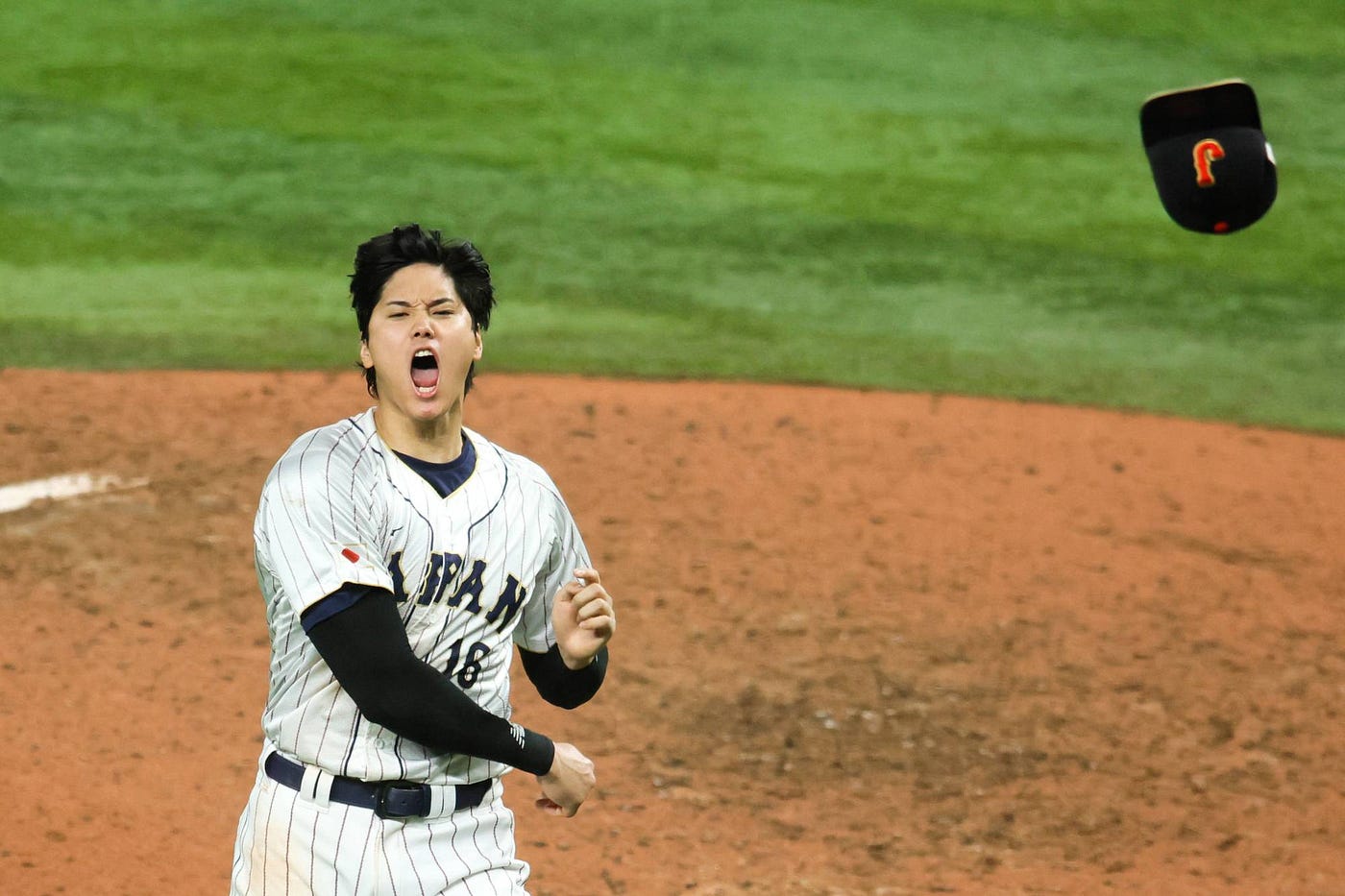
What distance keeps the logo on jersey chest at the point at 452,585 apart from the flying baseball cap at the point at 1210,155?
1510 mm

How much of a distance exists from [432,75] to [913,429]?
207 inches

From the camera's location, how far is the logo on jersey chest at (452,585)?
9.87ft

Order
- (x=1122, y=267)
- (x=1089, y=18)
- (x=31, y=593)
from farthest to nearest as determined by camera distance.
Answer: (x=1089, y=18) → (x=1122, y=267) → (x=31, y=593)

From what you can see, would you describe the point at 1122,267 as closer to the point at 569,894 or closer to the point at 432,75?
the point at 432,75

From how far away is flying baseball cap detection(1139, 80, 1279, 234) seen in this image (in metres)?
3.34

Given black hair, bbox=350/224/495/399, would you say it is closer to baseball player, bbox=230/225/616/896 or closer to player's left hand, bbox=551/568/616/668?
baseball player, bbox=230/225/616/896

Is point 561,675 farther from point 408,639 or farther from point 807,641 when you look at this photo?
point 807,641

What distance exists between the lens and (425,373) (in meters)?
3.06

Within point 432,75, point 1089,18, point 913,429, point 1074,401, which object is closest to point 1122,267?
point 1074,401

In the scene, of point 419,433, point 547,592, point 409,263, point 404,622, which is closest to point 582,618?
point 547,592

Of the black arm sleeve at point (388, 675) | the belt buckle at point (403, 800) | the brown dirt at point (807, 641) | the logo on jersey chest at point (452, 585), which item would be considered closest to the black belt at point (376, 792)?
the belt buckle at point (403, 800)

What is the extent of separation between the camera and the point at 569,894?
4.51 meters

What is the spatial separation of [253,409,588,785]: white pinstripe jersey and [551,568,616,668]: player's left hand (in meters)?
0.08

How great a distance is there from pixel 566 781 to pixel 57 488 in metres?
4.09
